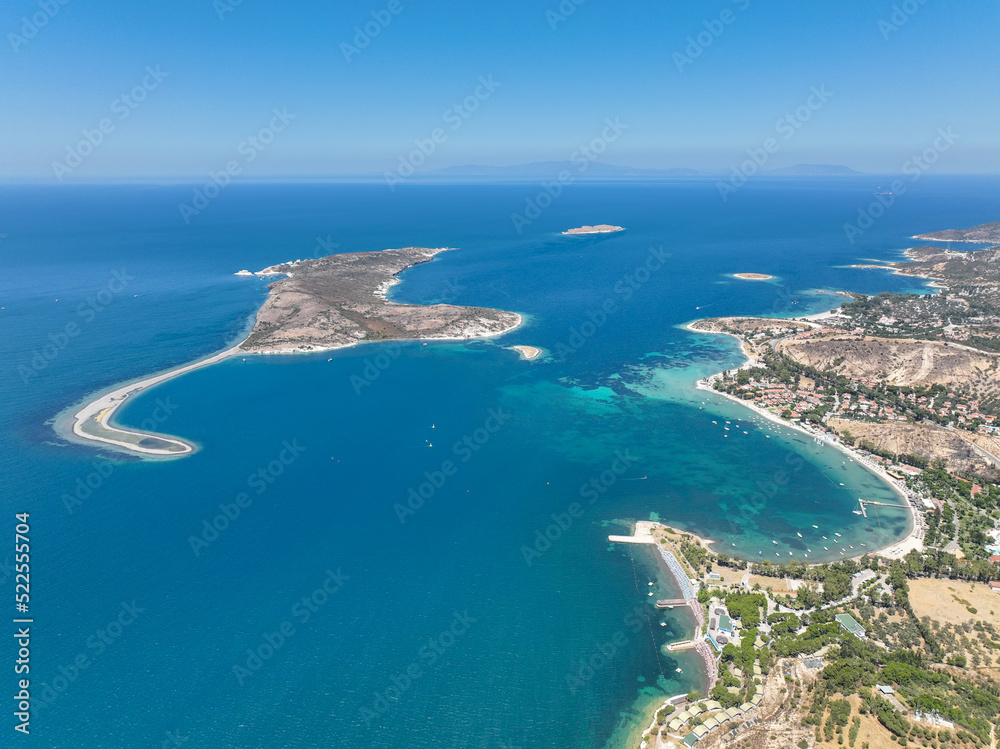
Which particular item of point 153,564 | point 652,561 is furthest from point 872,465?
point 153,564

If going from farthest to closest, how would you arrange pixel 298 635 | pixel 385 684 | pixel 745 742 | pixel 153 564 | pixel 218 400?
1. pixel 218 400
2. pixel 153 564
3. pixel 298 635
4. pixel 385 684
5. pixel 745 742

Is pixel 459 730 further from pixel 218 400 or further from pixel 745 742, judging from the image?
pixel 218 400
